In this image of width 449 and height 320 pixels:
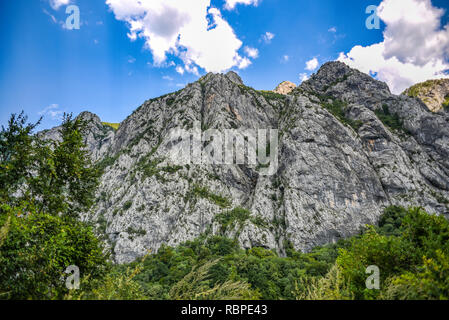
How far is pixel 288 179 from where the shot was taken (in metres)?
74.5

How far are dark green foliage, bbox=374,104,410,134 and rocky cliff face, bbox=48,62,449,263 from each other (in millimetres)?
374

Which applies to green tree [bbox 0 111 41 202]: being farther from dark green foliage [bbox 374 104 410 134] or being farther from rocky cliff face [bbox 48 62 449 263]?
dark green foliage [bbox 374 104 410 134]

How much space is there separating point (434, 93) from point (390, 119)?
9944 cm

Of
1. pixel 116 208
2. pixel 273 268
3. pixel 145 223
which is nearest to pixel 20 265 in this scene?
pixel 273 268

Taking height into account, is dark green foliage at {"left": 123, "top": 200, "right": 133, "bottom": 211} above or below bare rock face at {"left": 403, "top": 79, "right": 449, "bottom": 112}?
below

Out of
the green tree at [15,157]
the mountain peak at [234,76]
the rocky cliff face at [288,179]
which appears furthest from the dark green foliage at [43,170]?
the mountain peak at [234,76]

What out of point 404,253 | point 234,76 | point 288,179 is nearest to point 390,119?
point 288,179

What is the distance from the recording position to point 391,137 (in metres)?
81.5

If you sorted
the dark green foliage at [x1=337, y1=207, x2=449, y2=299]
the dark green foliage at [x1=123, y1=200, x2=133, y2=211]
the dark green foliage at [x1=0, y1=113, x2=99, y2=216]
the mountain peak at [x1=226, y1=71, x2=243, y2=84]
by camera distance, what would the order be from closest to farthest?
1. the dark green foliage at [x1=337, y1=207, x2=449, y2=299]
2. the dark green foliage at [x1=0, y1=113, x2=99, y2=216]
3. the dark green foliage at [x1=123, y1=200, x2=133, y2=211]
4. the mountain peak at [x1=226, y1=71, x2=243, y2=84]

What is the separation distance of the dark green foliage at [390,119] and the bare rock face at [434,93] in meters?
72.4

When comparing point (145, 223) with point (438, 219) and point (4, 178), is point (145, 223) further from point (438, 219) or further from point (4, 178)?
point (438, 219)

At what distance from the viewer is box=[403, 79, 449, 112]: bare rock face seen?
145 metres

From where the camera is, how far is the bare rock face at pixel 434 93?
145 metres

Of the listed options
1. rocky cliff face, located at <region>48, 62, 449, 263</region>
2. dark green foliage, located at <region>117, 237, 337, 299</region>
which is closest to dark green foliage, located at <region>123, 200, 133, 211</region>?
rocky cliff face, located at <region>48, 62, 449, 263</region>
